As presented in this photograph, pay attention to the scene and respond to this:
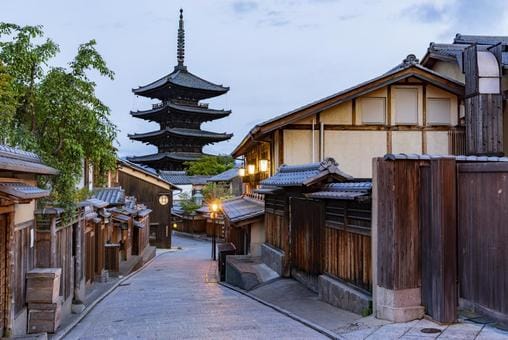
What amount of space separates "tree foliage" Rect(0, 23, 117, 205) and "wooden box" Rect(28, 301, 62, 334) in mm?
2942

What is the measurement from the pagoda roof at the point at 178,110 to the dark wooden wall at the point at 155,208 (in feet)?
48.7

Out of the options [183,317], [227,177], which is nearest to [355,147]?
[183,317]

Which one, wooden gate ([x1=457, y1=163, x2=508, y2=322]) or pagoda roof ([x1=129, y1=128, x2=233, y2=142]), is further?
pagoda roof ([x1=129, y1=128, x2=233, y2=142])

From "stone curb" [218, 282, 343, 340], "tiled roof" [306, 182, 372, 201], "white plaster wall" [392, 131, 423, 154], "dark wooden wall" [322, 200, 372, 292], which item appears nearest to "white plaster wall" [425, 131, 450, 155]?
"white plaster wall" [392, 131, 423, 154]

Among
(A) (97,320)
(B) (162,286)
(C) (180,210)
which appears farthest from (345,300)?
(C) (180,210)

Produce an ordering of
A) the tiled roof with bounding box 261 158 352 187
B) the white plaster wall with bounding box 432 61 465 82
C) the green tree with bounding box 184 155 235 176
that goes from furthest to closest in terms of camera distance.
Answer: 1. the green tree with bounding box 184 155 235 176
2. the white plaster wall with bounding box 432 61 465 82
3. the tiled roof with bounding box 261 158 352 187

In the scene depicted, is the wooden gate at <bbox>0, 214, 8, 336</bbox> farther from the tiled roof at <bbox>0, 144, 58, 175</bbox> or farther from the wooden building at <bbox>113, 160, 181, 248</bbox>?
the wooden building at <bbox>113, 160, 181, 248</bbox>

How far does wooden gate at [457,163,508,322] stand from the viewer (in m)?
6.97

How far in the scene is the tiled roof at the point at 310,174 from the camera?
38.6 feet

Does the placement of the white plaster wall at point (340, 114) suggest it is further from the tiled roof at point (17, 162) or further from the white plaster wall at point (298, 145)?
the tiled roof at point (17, 162)

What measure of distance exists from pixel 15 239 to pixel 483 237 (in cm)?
764

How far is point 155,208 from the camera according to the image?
4097 cm

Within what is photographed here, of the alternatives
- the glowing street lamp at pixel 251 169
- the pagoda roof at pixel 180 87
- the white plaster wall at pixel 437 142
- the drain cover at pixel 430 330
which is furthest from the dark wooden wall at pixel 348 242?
the pagoda roof at pixel 180 87

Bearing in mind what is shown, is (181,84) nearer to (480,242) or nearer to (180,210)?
(180,210)
